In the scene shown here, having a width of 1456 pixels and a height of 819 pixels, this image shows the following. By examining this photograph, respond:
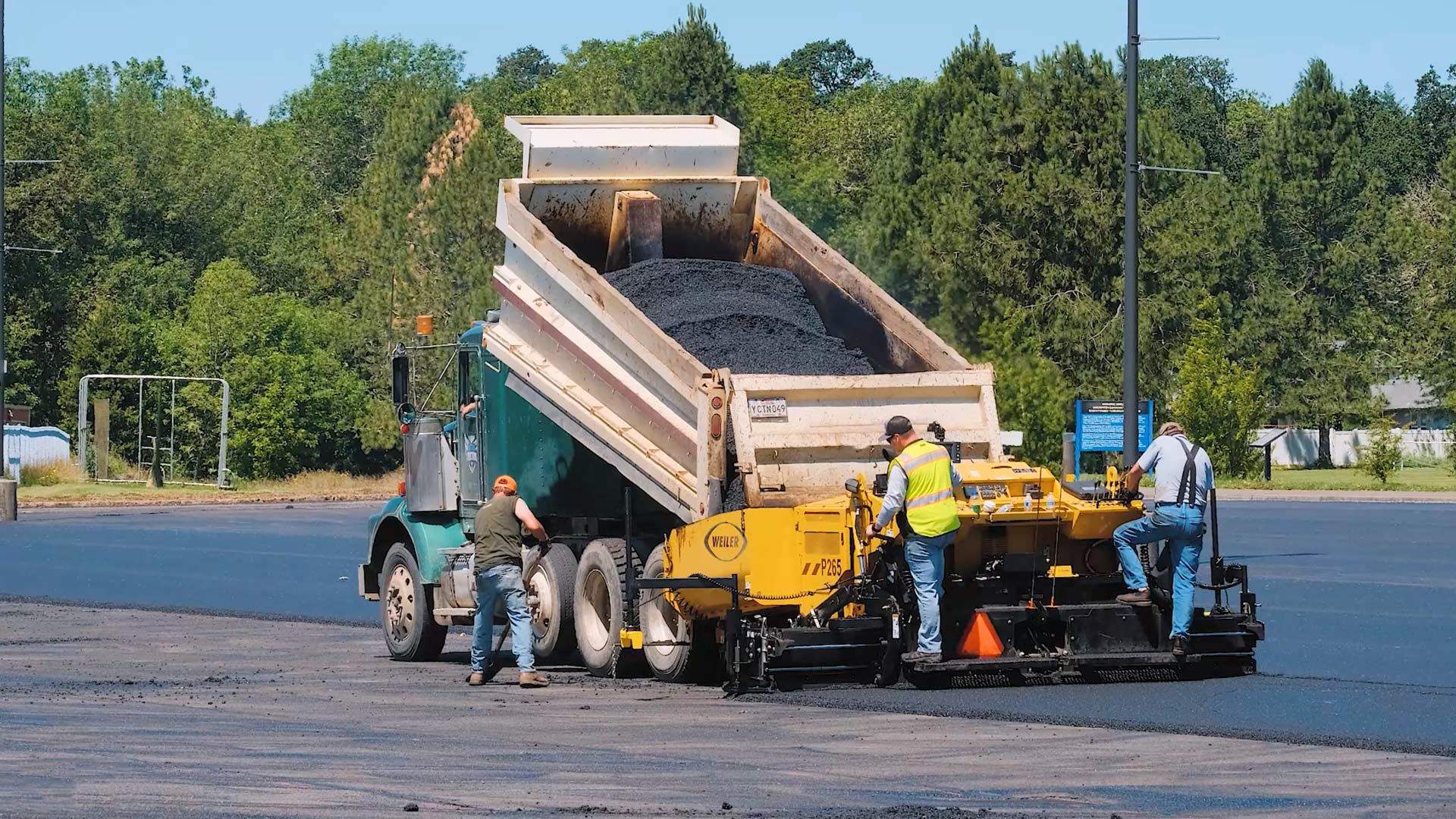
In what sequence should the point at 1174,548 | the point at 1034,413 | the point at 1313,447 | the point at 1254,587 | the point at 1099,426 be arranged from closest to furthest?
the point at 1174,548 → the point at 1254,587 → the point at 1099,426 → the point at 1034,413 → the point at 1313,447

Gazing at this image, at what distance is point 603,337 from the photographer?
47.4 feet

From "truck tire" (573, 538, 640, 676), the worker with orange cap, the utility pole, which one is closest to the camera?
"truck tire" (573, 538, 640, 676)

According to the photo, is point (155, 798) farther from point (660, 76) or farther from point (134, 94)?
point (134, 94)

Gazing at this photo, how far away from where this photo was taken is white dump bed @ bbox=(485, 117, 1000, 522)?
43.9ft

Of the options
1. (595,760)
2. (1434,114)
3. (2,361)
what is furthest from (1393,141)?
(595,760)

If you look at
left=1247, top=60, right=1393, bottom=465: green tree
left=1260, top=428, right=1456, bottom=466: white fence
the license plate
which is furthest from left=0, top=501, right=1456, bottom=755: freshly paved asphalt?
left=1260, top=428, right=1456, bottom=466: white fence

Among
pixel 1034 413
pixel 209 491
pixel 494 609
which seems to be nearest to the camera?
pixel 494 609

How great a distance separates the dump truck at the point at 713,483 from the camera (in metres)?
13.0

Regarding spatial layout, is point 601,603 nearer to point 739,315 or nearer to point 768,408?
point 739,315

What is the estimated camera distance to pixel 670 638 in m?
14.1

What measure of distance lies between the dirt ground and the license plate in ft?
5.85

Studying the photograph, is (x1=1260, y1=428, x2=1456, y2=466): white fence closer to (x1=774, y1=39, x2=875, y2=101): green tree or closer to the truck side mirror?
(x1=774, y1=39, x2=875, y2=101): green tree

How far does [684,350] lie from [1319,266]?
65.9 metres

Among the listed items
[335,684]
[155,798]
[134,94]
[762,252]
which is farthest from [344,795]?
[134,94]
